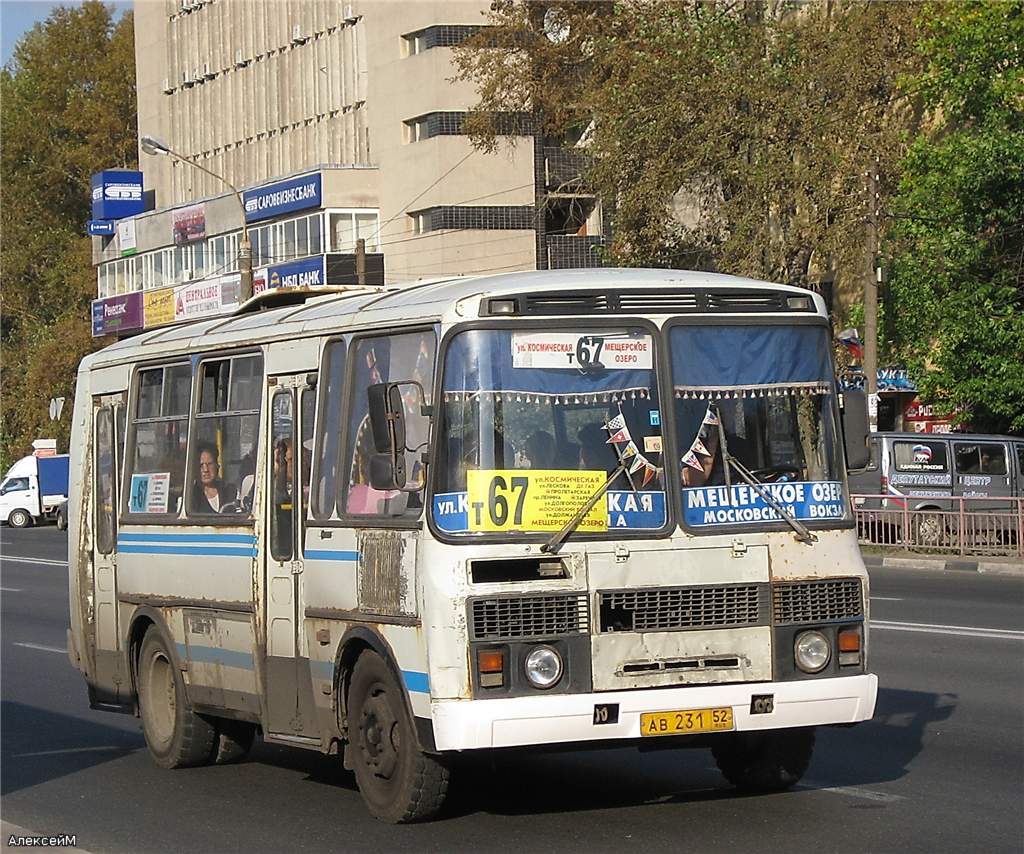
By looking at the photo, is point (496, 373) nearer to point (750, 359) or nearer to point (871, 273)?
point (750, 359)

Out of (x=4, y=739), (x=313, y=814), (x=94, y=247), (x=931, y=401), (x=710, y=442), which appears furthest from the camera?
(x=94, y=247)

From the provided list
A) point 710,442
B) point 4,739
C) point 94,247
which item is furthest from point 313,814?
point 94,247

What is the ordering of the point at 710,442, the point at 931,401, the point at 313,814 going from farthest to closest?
the point at 931,401
the point at 313,814
the point at 710,442

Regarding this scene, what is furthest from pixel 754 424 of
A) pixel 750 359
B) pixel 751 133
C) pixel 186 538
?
pixel 751 133

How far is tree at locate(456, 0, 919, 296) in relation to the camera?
36.8 meters

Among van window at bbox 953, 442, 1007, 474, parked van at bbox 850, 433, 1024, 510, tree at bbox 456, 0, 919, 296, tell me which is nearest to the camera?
parked van at bbox 850, 433, 1024, 510

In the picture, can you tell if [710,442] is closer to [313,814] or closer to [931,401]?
[313,814]

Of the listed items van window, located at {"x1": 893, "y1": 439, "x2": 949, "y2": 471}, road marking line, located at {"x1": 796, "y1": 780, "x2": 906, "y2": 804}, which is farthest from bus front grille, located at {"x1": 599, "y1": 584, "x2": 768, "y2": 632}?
van window, located at {"x1": 893, "y1": 439, "x2": 949, "y2": 471}

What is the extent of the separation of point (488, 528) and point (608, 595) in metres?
0.63

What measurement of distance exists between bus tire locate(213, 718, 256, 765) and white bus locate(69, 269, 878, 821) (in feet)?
4.88

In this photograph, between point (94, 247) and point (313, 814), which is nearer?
point (313, 814)

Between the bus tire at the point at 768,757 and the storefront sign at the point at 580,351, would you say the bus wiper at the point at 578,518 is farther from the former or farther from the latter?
the bus tire at the point at 768,757

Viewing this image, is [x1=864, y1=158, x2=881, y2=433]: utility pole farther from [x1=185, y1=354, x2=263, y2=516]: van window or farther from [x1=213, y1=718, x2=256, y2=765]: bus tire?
[x1=185, y1=354, x2=263, y2=516]: van window

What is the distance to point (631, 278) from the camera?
360 inches
